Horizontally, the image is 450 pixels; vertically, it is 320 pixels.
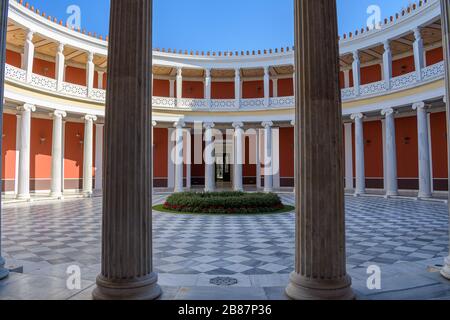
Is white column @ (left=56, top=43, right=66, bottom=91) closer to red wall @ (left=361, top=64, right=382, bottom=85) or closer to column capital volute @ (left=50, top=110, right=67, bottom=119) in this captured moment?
column capital volute @ (left=50, top=110, right=67, bottom=119)

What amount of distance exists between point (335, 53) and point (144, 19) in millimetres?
2356

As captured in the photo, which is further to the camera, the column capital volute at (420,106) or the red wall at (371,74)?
the red wall at (371,74)

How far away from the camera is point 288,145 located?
28.7 m

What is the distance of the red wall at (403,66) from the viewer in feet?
75.3

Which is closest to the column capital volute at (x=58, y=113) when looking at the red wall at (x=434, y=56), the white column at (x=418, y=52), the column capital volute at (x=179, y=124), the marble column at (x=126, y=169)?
the column capital volute at (x=179, y=124)

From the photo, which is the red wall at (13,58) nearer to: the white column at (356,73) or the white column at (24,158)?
the white column at (24,158)

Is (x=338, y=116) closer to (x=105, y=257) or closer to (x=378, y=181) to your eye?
(x=105, y=257)

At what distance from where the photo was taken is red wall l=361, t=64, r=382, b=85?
977 inches

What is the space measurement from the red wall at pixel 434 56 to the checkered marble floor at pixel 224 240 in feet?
41.8

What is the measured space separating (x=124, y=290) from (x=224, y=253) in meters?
3.80

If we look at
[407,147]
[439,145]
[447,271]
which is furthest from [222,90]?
[447,271]

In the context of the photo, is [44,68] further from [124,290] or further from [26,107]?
[124,290]

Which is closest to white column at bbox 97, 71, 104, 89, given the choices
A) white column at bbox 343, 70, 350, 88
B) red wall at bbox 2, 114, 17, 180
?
red wall at bbox 2, 114, 17, 180
